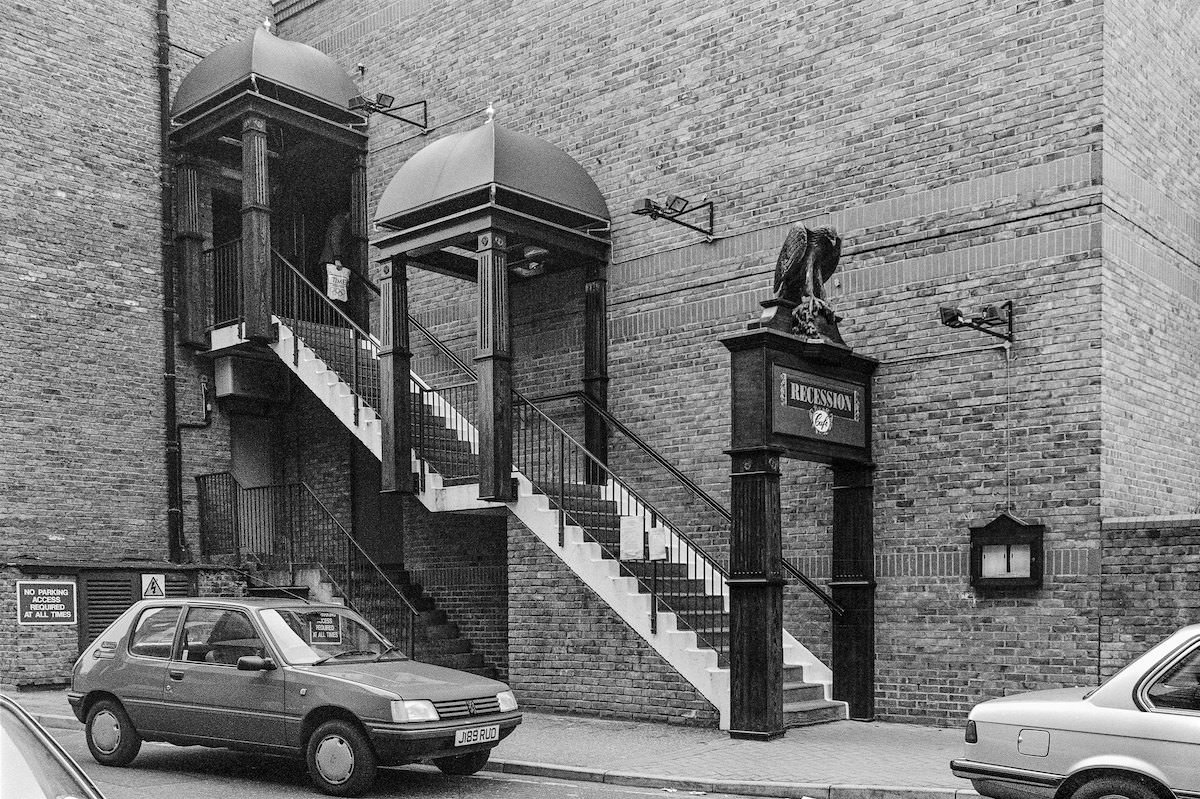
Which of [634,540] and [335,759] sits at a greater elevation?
[634,540]

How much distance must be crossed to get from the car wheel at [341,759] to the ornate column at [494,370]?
4741 millimetres

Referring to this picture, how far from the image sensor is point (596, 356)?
14977mm

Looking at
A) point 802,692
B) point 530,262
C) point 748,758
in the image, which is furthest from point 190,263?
point 748,758

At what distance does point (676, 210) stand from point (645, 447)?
274cm

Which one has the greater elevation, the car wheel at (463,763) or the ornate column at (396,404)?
the ornate column at (396,404)

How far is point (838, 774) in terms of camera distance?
29.7ft

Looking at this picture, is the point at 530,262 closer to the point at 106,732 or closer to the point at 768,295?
the point at 768,295

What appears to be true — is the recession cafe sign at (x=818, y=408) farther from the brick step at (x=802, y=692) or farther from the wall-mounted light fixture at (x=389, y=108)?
the wall-mounted light fixture at (x=389, y=108)

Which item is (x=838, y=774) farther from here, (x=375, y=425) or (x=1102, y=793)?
(x=375, y=425)

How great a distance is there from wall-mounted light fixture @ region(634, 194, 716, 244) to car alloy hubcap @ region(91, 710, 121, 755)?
727 centimetres

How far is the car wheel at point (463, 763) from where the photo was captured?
9.49 m

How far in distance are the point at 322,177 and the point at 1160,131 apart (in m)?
12.0

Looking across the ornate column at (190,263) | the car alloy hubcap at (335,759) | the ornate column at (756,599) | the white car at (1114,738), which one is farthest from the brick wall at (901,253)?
the ornate column at (190,263)

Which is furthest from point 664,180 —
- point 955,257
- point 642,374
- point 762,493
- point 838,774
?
point 838,774
